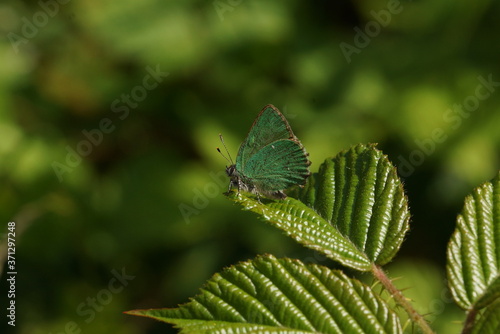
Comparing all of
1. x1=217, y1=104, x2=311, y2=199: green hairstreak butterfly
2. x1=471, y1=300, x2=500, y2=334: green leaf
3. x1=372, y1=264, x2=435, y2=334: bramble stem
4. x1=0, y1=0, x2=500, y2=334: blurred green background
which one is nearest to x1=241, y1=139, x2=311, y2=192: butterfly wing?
x1=217, y1=104, x2=311, y2=199: green hairstreak butterfly

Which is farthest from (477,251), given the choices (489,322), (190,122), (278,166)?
(190,122)

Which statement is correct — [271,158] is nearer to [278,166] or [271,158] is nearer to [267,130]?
[278,166]

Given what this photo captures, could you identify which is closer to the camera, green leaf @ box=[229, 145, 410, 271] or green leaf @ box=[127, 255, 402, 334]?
green leaf @ box=[127, 255, 402, 334]

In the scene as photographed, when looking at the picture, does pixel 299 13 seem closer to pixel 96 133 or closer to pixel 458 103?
pixel 458 103

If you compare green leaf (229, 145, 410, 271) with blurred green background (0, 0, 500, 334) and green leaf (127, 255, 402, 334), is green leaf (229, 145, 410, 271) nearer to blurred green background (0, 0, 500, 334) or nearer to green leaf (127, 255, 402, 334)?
green leaf (127, 255, 402, 334)

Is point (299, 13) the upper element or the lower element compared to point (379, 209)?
upper

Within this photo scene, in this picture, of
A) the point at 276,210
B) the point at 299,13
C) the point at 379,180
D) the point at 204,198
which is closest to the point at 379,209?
the point at 379,180
